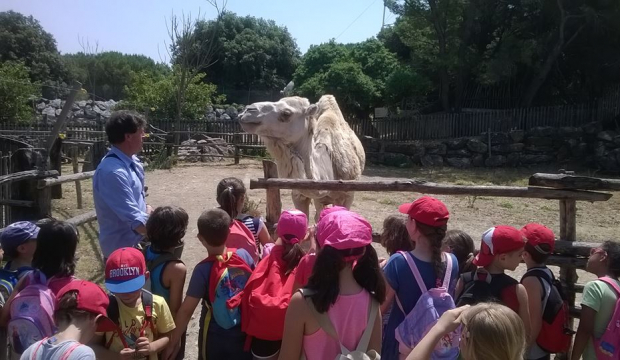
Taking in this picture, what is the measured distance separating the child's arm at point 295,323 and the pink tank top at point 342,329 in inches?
2.4

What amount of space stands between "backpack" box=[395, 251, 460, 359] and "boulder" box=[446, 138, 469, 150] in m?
18.3

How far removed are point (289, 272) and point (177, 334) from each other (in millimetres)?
672

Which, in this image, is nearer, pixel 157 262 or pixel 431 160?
pixel 157 262

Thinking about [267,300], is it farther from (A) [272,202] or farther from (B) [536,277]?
(A) [272,202]

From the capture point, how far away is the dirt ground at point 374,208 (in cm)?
787

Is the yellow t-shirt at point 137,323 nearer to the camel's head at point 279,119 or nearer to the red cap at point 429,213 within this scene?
the red cap at point 429,213

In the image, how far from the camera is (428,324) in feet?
8.07

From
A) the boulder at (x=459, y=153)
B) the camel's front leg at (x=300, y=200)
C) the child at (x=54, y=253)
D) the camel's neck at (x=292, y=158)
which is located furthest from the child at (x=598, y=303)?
the boulder at (x=459, y=153)

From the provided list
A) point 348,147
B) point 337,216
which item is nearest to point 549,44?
point 348,147

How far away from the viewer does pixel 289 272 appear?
2.87 meters

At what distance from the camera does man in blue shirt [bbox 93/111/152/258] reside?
3.41 m

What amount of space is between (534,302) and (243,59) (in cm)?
3744

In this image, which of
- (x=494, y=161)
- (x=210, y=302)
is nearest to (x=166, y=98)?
(x=494, y=161)

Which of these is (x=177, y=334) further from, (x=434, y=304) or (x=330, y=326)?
(x=434, y=304)
